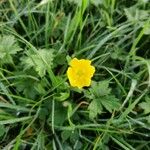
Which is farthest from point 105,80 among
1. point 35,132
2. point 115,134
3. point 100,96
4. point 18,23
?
point 18,23

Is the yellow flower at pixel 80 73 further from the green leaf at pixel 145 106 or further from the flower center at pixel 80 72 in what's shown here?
the green leaf at pixel 145 106

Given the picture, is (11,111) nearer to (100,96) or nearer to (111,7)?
(100,96)

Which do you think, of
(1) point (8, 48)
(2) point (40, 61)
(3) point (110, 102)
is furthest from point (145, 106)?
(1) point (8, 48)

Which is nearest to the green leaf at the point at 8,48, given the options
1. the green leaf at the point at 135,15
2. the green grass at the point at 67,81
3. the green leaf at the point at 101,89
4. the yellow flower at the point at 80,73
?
the green grass at the point at 67,81

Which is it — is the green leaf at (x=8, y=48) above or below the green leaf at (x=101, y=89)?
above

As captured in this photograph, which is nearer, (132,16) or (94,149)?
(94,149)
